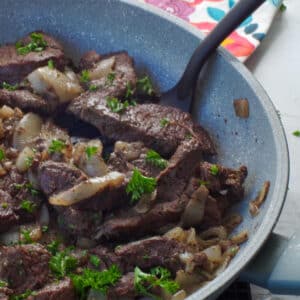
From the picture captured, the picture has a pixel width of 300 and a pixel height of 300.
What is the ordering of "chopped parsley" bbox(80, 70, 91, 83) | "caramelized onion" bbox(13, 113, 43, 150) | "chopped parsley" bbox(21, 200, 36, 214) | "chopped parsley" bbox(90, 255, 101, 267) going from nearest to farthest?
"chopped parsley" bbox(90, 255, 101, 267)
"chopped parsley" bbox(21, 200, 36, 214)
"caramelized onion" bbox(13, 113, 43, 150)
"chopped parsley" bbox(80, 70, 91, 83)

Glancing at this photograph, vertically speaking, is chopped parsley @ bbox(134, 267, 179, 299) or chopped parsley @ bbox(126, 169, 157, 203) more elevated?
chopped parsley @ bbox(126, 169, 157, 203)

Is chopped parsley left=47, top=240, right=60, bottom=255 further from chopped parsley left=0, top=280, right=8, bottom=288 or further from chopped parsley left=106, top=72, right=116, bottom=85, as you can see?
chopped parsley left=106, top=72, right=116, bottom=85

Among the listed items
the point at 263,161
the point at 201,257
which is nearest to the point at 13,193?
the point at 201,257

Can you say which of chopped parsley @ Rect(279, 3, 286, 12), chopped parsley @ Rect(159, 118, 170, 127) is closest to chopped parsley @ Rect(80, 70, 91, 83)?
chopped parsley @ Rect(159, 118, 170, 127)

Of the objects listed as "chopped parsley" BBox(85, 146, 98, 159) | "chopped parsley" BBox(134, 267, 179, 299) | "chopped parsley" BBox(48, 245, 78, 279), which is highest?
"chopped parsley" BBox(85, 146, 98, 159)

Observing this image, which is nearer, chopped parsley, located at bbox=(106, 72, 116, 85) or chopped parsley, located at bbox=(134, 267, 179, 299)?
chopped parsley, located at bbox=(134, 267, 179, 299)

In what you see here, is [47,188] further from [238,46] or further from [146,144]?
[238,46]

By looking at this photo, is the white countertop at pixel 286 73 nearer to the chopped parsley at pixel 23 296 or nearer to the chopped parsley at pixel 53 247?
the chopped parsley at pixel 53 247

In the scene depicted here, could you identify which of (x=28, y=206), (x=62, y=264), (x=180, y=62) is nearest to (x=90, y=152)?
(x=28, y=206)
